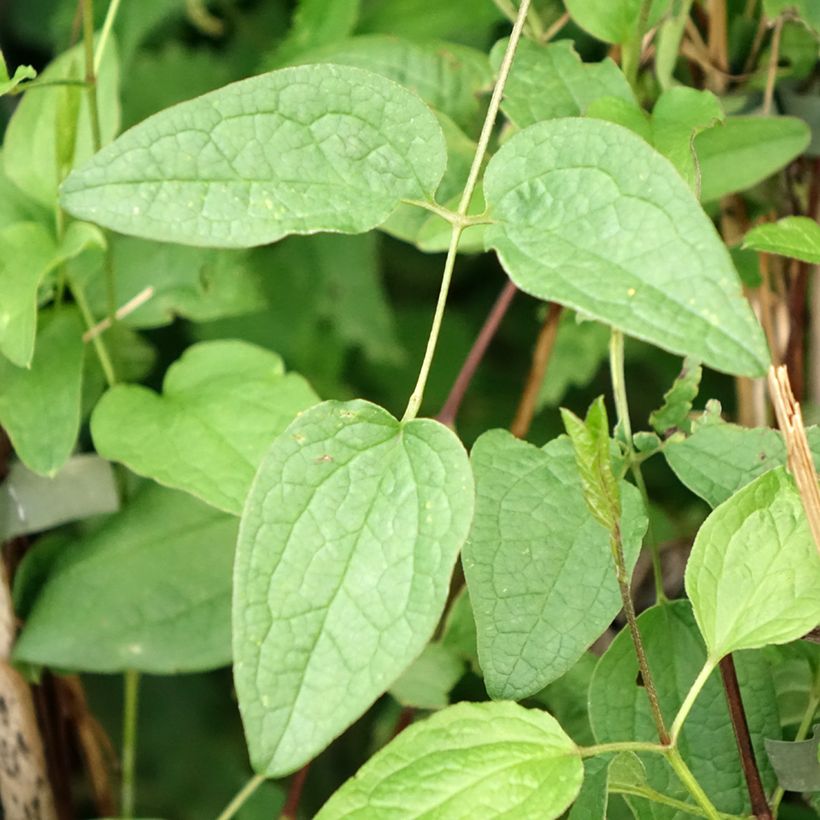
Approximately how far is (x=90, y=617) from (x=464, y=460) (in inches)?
14.4

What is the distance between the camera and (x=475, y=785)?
0.45 m

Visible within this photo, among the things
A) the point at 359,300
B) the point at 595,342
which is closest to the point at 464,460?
the point at 595,342

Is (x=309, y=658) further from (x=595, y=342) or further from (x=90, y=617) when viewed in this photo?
(x=595, y=342)

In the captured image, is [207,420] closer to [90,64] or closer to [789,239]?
[90,64]

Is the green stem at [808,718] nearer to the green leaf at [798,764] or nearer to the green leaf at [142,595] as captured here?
the green leaf at [798,764]

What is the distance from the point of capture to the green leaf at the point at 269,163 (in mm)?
442

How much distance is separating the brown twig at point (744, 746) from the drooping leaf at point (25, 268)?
42cm

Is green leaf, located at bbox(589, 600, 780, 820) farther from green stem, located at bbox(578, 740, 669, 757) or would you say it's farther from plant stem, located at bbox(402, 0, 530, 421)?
plant stem, located at bbox(402, 0, 530, 421)

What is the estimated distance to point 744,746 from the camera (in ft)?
1.66

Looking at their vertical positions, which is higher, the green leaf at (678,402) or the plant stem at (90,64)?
the plant stem at (90,64)

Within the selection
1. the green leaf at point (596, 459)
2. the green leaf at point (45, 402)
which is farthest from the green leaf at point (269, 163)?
the green leaf at point (45, 402)

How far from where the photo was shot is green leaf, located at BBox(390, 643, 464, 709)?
675 millimetres

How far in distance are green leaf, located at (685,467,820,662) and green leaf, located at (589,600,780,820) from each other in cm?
7

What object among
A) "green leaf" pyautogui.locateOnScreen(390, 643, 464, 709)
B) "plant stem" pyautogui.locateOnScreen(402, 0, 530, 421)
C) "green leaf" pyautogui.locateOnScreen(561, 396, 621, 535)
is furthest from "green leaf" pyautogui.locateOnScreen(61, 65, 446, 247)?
"green leaf" pyautogui.locateOnScreen(390, 643, 464, 709)
